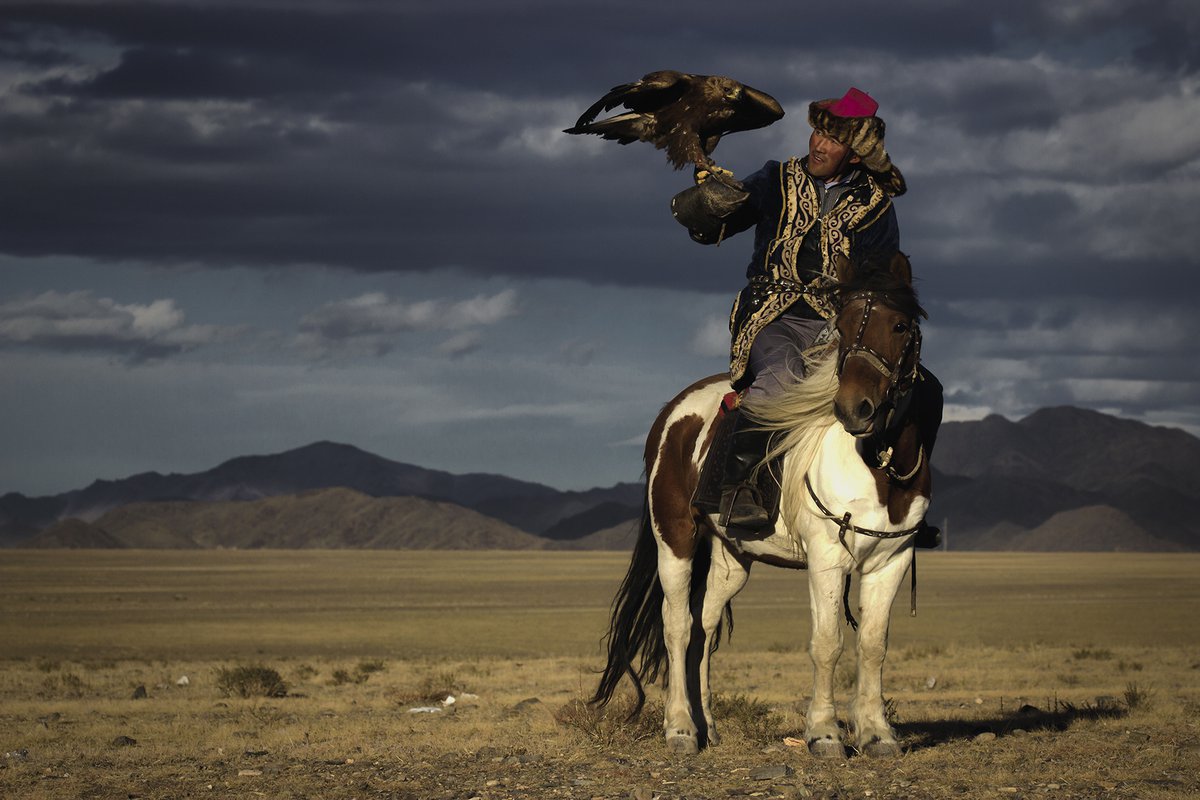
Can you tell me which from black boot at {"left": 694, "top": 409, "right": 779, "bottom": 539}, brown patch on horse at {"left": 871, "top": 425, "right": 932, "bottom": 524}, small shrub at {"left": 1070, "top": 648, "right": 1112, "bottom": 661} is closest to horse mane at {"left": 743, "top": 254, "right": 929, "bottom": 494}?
black boot at {"left": 694, "top": 409, "right": 779, "bottom": 539}

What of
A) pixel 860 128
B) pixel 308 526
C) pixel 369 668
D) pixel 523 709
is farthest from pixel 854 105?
pixel 308 526

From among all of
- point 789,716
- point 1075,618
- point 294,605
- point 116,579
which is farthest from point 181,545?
point 789,716

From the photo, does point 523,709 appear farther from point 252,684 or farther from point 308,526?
point 308,526

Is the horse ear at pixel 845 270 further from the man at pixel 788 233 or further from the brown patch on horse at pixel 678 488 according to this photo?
the brown patch on horse at pixel 678 488

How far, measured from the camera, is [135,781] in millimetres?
8797

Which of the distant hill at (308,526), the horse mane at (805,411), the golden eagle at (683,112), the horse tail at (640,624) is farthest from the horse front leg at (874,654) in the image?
the distant hill at (308,526)

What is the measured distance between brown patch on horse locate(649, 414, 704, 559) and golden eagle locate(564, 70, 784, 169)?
1965 mm

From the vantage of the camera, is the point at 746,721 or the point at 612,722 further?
the point at 746,721

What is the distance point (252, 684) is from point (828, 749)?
917cm

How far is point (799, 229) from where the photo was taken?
9.26 m

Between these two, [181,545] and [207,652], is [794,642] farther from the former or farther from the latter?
[181,545]

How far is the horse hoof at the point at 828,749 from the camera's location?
870cm

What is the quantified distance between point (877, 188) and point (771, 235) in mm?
725

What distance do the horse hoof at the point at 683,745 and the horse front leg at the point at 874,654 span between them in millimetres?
1157
